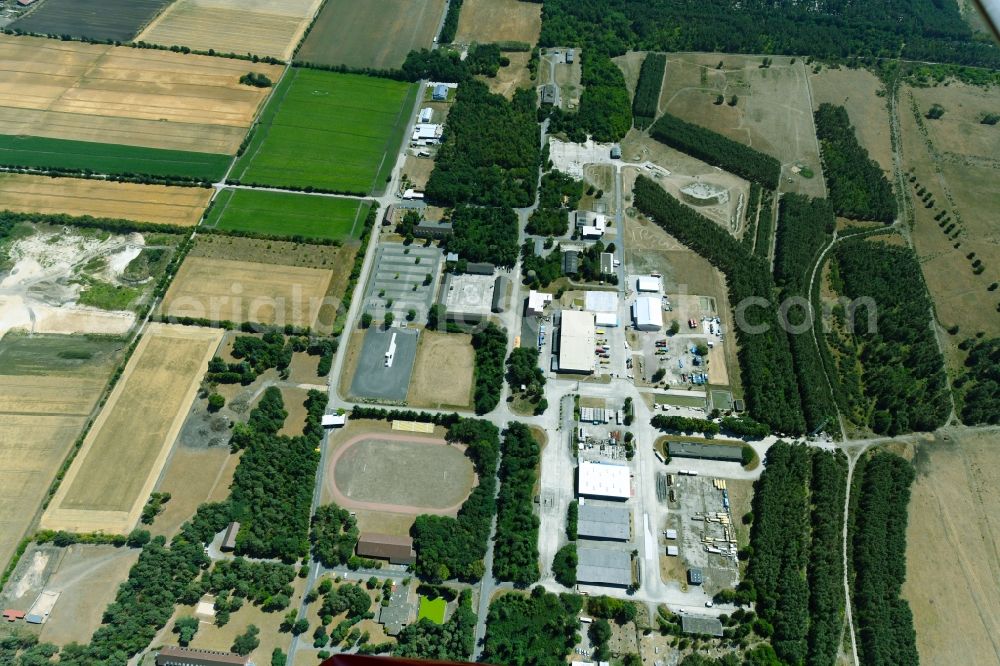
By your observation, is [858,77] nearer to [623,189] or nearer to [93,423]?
[623,189]

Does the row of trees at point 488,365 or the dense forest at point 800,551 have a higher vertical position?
the row of trees at point 488,365

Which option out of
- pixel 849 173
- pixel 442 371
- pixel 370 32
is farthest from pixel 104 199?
pixel 849 173

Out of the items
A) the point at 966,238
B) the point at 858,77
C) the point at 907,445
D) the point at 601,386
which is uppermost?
the point at 858,77

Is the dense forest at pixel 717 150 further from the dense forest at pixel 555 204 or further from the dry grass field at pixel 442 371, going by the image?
the dry grass field at pixel 442 371

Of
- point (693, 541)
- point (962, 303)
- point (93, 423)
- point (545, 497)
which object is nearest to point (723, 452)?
point (693, 541)

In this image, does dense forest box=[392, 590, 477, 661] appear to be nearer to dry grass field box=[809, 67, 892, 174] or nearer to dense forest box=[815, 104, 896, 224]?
dense forest box=[815, 104, 896, 224]

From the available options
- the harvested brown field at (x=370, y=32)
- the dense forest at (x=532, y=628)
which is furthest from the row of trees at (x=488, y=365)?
the harvested brown field at (x=370, y=32)

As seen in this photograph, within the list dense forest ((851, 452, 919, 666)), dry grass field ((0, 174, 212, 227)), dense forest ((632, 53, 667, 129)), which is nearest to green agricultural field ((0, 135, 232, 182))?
dry grass field ((0, 174, 212, 227))
